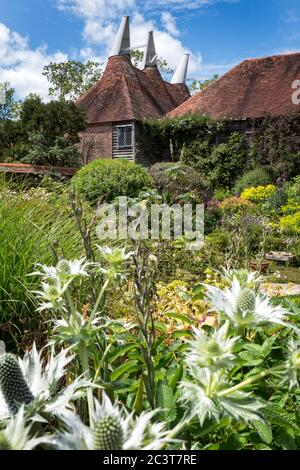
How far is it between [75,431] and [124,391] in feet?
2.32

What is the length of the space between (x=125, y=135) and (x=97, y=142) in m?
1.79

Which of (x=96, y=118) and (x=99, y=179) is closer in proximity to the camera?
(x=99, y=179)

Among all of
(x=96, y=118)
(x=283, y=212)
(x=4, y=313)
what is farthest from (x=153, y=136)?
(x=4, y=313)

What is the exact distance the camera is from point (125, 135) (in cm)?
2409

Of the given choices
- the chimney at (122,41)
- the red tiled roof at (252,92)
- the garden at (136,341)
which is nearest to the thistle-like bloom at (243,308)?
the garden at (136,341)

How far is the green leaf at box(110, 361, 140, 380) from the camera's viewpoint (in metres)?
1.51

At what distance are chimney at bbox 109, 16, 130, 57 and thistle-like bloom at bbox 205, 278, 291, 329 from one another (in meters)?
27.7

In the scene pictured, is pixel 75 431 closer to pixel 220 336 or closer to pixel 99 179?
pixel 220 336

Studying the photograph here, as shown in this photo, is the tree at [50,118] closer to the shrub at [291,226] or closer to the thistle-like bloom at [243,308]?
the shrub at [291,226]

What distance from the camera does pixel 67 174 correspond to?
16.8 metres

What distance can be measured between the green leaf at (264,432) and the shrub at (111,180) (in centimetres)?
945

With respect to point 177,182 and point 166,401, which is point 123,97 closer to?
point 177,182

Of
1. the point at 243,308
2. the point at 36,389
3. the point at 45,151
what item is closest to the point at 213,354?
the point at 243,308

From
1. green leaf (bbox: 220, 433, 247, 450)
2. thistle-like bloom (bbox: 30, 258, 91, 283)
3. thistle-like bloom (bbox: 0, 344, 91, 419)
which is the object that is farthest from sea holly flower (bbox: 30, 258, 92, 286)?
green leaf (bbox: 220, 433, 247, 450)
